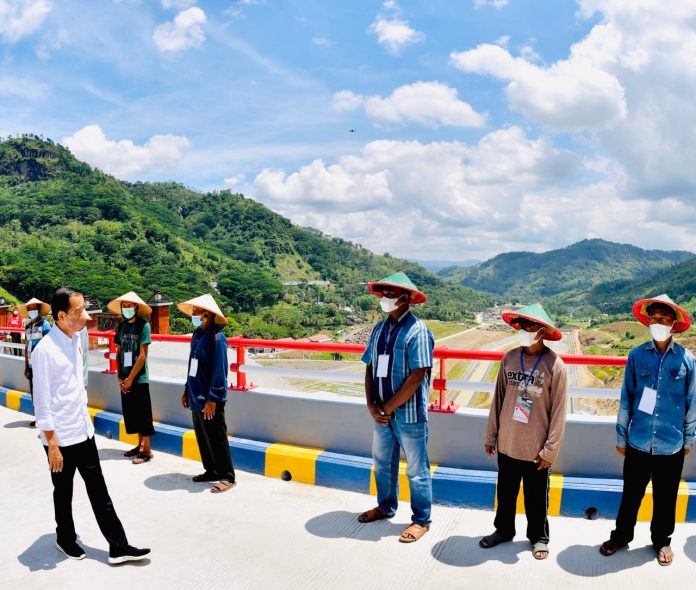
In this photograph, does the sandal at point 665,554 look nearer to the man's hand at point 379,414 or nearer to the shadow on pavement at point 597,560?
the shadow on pavement at point 597,560

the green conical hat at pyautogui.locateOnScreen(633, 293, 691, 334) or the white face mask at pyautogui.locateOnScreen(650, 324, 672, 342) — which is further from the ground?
the green conical hat at pyautogui.locateOnScreen(633, 293, 691, 334)

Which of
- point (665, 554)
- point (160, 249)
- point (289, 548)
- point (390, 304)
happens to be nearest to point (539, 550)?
point (665, 554)

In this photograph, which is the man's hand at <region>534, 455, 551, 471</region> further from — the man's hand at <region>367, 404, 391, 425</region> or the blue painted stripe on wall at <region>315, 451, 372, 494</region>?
the blue painted stripe on wall at <region>315, 451, 372, 494</region>

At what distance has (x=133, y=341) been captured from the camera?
5.21 meters

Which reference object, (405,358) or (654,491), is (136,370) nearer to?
(405,358)

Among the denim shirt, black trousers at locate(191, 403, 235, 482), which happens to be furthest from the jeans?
black trousers at locate(191, 403, 235, 482)

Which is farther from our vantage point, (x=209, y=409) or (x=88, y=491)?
(x=209, y=409)

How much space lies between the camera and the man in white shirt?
315 centimetres

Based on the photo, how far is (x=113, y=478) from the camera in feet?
15.9

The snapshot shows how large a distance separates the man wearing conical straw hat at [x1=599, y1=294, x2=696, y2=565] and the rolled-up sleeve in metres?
3.47

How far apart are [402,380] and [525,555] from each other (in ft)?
4.35

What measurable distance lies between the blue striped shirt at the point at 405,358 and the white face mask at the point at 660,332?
1330 millimetres

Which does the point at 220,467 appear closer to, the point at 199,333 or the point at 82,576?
the point at 199,333

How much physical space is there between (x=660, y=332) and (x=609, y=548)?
140 cm
